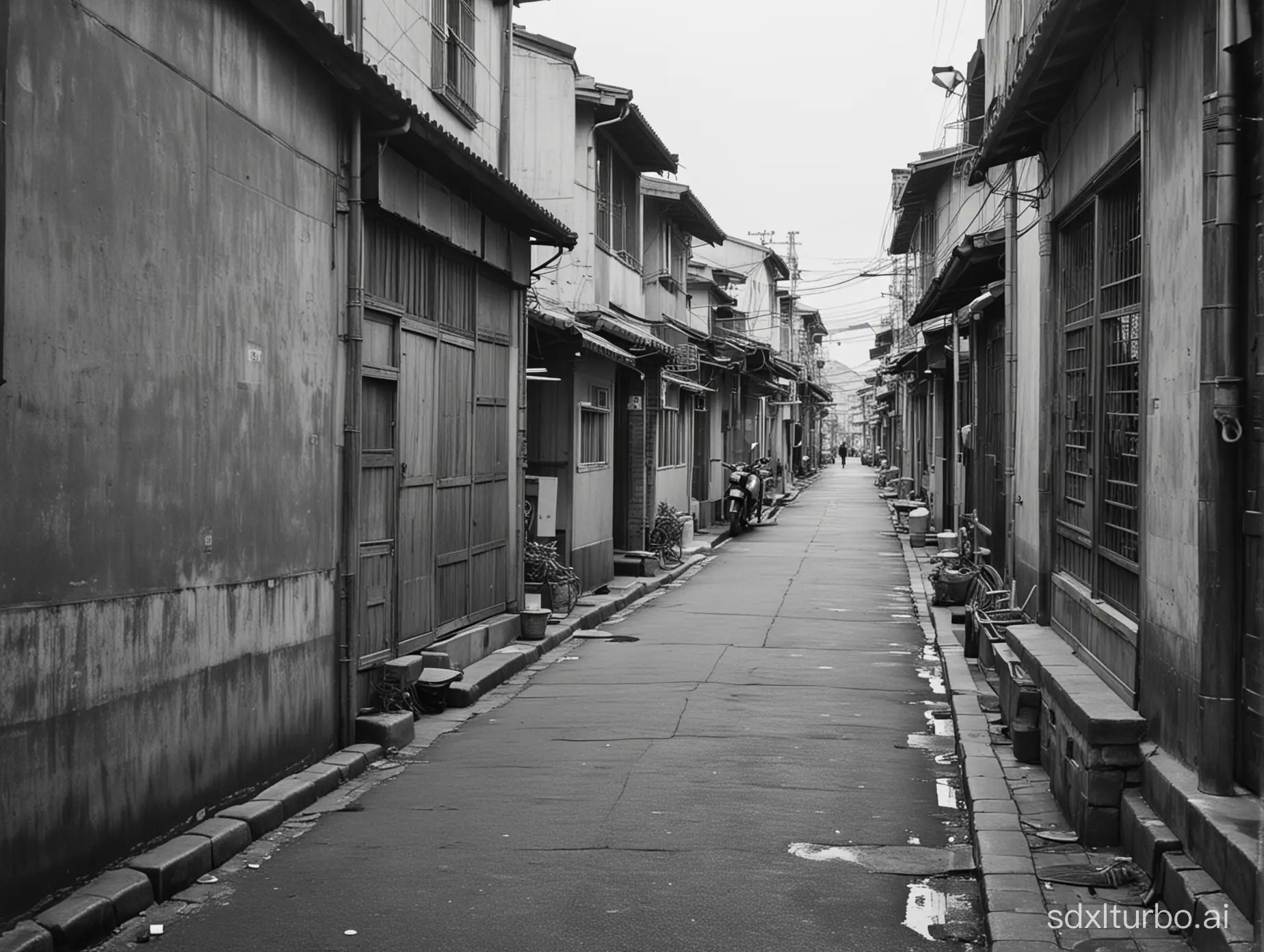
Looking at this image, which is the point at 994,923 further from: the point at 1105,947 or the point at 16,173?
the point at 16,173

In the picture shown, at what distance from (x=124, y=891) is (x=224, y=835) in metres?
1.16

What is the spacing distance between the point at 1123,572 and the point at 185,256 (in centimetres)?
605

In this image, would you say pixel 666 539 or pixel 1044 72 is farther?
pixel 666 539

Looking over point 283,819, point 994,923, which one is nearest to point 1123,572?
point 994,923

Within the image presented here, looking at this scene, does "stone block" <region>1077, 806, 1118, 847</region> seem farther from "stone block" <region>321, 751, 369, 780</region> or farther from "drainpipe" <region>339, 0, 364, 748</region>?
"drainpipe" <region>339, 0, 364, 748</region>

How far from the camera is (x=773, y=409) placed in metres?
61.6

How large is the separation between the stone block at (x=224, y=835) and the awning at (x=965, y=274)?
32.5 feet

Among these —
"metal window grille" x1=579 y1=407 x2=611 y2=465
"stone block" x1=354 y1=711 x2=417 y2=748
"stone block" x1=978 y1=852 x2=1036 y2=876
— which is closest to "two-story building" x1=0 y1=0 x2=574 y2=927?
"stone block" x1=354 y1=711 x2=417 y2=748

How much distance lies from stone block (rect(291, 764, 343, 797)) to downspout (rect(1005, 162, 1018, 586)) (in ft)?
22.9

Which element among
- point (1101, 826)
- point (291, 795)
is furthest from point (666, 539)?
point (1101, 826)

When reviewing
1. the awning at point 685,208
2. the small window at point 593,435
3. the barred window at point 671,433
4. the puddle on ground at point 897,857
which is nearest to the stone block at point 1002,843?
the puddle on ground at point 897,857

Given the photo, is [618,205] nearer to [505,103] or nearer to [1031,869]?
[505,103]

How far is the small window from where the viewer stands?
66.8ft

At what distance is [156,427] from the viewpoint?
23.2 feet
